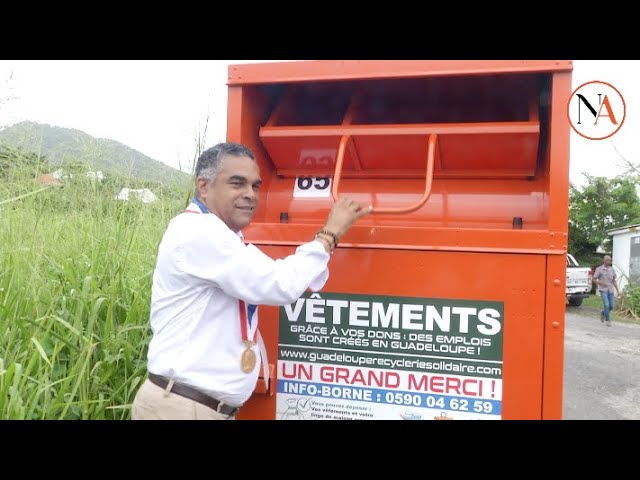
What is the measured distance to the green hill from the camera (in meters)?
2.55

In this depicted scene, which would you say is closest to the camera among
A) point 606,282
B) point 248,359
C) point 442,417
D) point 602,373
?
point 248,359

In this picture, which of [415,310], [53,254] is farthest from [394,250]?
[53,254]

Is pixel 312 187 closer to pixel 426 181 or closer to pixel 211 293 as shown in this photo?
pixel 426 181

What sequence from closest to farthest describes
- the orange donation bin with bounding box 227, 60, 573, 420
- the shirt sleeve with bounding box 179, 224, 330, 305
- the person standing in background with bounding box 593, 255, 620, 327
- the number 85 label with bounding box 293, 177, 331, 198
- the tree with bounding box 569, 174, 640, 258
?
the shirt sleeve with bounding box 179, 224, 330, 305
the orange donation bin with bounding box 227, 60, 573, 420
the number 85 label with bounding box 293, 177, 331, 198
the person standing in background with bounding box 593, 255, 620, 327
the tree with bounding box 569, 174, 640, 258

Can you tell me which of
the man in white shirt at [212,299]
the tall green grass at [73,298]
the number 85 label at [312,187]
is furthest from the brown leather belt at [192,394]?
the number 85 label at [312,187]

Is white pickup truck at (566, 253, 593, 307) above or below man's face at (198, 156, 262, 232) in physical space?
below

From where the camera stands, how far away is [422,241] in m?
1.86

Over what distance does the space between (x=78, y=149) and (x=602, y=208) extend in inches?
761

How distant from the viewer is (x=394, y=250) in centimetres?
190

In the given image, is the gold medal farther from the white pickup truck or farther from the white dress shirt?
the white pickup truck

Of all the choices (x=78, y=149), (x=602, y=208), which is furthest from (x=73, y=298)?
(x=602, y=208)

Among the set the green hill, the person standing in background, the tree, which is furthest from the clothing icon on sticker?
the tree

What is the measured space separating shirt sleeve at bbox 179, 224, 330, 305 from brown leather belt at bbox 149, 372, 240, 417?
342 millimetres

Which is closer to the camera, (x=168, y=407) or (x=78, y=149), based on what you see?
(x=168, y=407)
